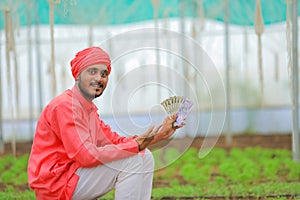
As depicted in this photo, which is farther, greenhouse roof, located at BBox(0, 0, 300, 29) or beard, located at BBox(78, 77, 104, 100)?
greenhouse roof, located at BBox(0, 0, 300, 29)

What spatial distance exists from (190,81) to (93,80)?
4952 millimetres

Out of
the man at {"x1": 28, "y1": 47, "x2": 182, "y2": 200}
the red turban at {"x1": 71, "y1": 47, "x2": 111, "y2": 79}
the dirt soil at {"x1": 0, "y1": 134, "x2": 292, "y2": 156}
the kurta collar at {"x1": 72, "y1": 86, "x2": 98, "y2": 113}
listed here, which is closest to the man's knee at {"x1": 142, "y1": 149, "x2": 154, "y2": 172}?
the man at {"x1": 28, "y1": 47, "x2": 182, "y2": 200}

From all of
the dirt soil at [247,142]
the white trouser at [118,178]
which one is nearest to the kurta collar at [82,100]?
the white trouser at [118,178]

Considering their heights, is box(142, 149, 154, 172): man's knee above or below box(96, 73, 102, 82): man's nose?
below

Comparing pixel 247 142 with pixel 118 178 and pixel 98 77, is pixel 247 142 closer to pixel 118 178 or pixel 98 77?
pixel 118 178

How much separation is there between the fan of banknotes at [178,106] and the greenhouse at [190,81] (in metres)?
0.13

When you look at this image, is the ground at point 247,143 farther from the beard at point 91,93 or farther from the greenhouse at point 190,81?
the beard at point 91,93


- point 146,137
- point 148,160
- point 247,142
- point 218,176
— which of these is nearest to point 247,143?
point 247,142

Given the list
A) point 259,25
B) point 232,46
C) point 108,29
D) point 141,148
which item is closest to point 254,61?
point 232,46

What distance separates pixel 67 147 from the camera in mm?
2787

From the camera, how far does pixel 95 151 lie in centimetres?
276

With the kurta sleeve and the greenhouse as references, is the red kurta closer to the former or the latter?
the kurta sleeve

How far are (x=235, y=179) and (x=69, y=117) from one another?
2268 mm

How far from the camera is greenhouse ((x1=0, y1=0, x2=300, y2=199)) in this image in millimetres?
3461
